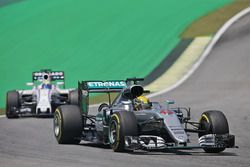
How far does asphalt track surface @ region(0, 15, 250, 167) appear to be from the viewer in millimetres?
12281

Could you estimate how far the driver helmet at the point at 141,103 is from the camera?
15.0 meters

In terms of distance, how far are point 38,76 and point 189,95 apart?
668 centimetres

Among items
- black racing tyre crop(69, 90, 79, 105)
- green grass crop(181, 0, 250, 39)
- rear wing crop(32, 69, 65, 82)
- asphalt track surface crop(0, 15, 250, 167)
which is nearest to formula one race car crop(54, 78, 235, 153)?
asphalt track surface crop(0, 15, 250, 167)

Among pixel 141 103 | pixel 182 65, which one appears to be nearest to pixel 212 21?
pixel 182 65

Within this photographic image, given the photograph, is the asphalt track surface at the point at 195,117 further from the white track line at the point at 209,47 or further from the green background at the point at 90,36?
the green background at the point at 90,36

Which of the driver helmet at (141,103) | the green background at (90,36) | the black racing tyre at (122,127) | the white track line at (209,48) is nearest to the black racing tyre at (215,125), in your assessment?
the driver helmet at (141,103)

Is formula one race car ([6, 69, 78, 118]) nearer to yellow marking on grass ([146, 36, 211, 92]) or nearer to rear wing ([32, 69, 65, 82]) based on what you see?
rear wing ([32, 69, 65, 82])

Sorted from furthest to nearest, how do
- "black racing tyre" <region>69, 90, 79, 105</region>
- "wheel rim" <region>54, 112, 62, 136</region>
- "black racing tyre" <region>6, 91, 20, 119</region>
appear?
"black racing tyre" <region>69, 90, 79, 105</region> → "black racing tyre" <region>6, 91, 20, 119</region> → "wheel rim" <region>54, 112, 62, 136</region>

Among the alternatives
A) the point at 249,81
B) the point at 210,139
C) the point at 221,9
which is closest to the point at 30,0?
the point at 221,9

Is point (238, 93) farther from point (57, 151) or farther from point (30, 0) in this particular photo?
point (30, 0)

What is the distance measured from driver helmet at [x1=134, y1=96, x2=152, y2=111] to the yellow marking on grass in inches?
671

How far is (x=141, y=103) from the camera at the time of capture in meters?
15.2

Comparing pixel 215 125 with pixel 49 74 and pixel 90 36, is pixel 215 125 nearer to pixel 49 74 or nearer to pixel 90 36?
pixel 49 74

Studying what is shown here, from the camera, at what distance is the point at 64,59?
38.7 m
